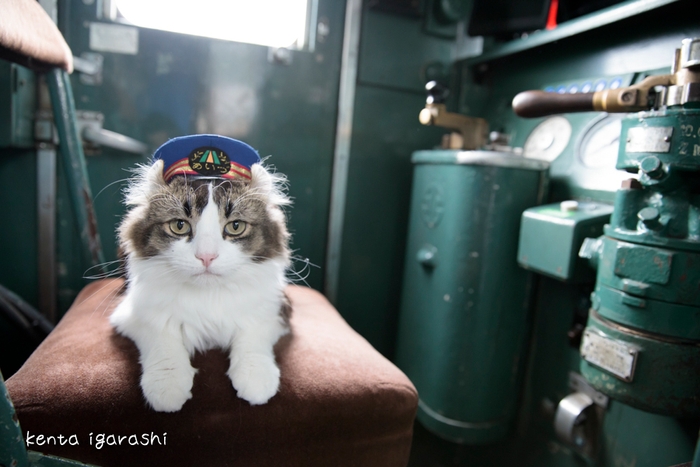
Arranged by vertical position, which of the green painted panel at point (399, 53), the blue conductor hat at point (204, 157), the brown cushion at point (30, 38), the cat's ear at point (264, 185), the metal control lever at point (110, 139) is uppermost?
the green painted panel at point (399, 53)

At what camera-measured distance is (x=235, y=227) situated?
0.70 meters

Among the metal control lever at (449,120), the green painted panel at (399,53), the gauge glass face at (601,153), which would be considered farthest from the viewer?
the green painted panel at (399,53)

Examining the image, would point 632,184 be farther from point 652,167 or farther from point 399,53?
point 399,53

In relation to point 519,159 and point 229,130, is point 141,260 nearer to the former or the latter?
point 229,130

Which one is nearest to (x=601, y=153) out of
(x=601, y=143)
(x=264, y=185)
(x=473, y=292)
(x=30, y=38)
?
(x=601, y=143)

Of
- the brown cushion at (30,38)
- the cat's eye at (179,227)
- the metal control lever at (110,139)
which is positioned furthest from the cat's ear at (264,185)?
the metal control lever at (110,139)

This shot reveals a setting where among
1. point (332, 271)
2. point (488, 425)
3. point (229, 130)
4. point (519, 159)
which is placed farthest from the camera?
point (332, 271)

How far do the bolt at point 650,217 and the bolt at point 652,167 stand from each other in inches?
2.5

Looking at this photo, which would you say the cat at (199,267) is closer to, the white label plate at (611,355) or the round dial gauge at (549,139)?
the white label plate at (611,355)

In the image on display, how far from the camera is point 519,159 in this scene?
3.79 feet

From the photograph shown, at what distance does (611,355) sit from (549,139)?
74cm

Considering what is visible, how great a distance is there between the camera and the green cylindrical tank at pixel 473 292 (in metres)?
1.18

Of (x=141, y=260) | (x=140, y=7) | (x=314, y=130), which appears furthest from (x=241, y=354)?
(x=140, y=7)

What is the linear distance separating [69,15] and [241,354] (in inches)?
49.6
